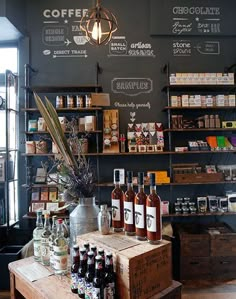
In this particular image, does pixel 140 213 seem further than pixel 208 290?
No

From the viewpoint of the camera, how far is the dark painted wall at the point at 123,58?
3.48 m

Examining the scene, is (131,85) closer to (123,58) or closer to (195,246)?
(123,58)

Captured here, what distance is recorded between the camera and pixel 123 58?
3.51 m

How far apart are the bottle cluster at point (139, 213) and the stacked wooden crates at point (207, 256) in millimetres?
1753

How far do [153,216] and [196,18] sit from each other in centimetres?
316

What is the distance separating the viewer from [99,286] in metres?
1.13

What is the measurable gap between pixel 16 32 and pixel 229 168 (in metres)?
3.10

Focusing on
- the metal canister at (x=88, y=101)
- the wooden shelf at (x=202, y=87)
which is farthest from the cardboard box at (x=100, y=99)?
the wooden shelf at (x=202, y=87)

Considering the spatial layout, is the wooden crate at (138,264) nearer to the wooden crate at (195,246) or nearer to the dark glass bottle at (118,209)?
the dark glass bottle at (118,209)

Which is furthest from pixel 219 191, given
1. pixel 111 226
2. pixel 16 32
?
pixel 16 32

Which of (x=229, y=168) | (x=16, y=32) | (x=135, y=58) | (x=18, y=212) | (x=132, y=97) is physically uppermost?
(x=16, y=32)

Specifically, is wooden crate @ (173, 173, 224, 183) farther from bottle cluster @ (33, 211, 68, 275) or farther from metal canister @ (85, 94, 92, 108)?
bottle cluster @ (33, 211, 68, 275)

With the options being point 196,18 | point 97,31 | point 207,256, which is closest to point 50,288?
point 97,31

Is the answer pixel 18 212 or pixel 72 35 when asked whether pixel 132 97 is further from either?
pixel 18 212
